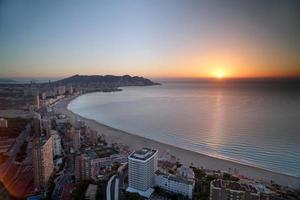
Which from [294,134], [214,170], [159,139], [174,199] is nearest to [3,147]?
[174,199]

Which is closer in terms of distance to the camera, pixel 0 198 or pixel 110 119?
pixel 0 198

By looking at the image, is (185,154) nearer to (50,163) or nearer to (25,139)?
(50,163)

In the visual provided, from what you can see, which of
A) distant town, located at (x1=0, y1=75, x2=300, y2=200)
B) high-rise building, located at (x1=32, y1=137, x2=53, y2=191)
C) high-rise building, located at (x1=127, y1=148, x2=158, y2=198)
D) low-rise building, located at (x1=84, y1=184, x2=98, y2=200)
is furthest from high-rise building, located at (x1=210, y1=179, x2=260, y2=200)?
high-rise building, located at (x1=32, y1=137, x2=53, y2=191)

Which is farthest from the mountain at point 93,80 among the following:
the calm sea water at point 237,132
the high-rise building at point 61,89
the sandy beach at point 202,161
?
the sandy beach at point 202,161

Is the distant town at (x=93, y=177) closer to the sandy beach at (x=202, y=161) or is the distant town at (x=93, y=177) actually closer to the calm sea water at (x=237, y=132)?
the sandy beach at (x=202, y=161)

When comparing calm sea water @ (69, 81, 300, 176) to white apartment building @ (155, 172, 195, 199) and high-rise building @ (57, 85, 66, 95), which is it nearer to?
white apartment building @ (155, 172, 195, 199)

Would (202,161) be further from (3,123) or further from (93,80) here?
(93,80)

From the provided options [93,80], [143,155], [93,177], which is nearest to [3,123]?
[93,177]
